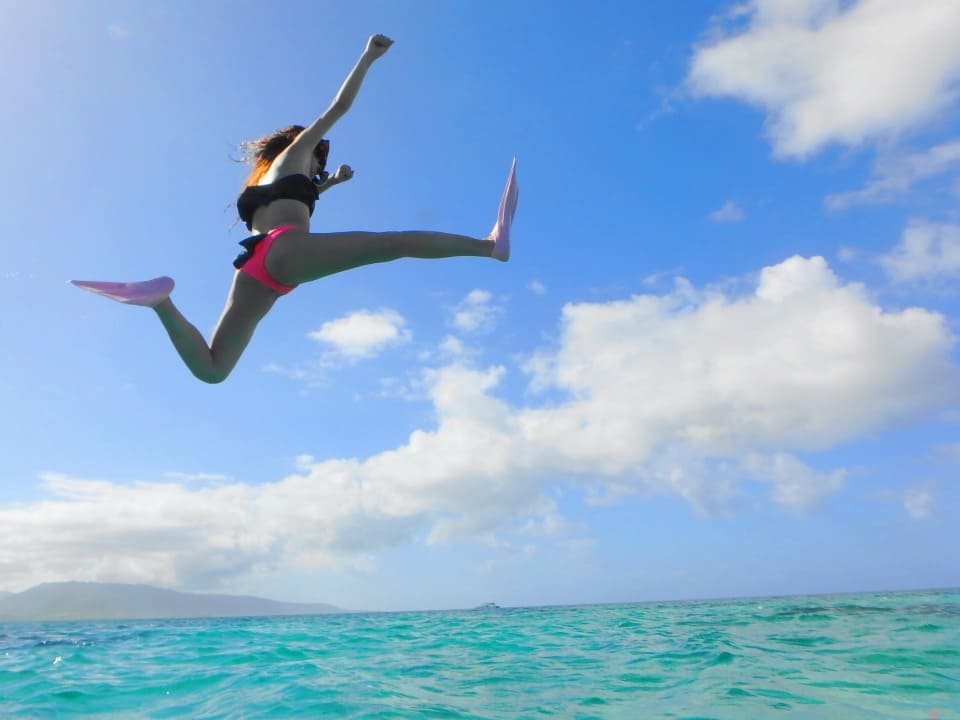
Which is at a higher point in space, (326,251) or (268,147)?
(268,147)

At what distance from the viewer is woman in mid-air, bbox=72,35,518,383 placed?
3705 millimetres

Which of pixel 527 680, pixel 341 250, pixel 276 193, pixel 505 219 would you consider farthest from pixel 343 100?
pixel 527 680

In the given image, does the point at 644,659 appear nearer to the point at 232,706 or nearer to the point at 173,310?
the point at 232,706

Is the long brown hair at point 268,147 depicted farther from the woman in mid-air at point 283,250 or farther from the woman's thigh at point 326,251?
the woman's thigh at point 326,251

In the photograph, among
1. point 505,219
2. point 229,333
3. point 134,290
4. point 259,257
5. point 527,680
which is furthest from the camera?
point 527,680

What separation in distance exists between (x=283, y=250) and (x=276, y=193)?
539 millimetres

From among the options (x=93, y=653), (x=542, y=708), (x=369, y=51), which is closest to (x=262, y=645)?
(x=93, y=653)

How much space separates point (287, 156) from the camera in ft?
13.5

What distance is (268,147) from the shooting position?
4582 millimetres

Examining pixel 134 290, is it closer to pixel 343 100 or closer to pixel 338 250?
pixel 338 250

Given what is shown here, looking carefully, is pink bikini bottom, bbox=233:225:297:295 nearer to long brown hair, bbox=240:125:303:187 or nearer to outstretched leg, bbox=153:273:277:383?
outstretched leg, bbox=153:273:277:383

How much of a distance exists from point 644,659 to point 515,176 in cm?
674

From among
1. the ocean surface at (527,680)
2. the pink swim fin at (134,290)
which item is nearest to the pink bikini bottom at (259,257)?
the pink swim fin at (134,290)

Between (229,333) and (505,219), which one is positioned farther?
(505,219)
